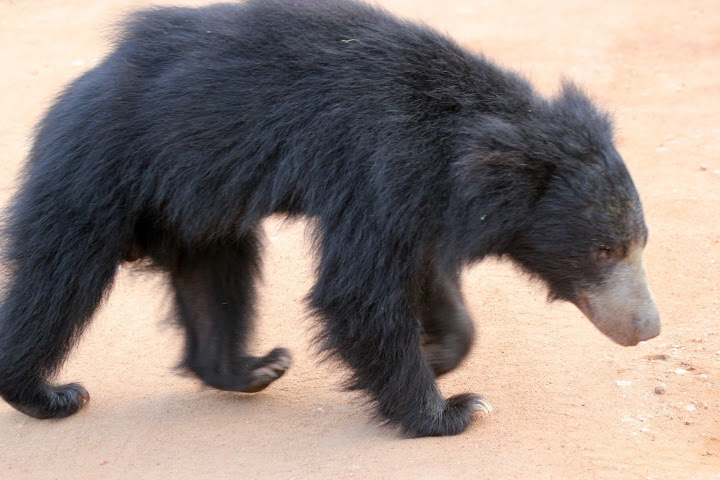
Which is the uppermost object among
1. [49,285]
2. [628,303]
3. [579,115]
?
[579,115]

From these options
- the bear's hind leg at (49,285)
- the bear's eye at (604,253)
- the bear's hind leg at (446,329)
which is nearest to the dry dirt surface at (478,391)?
the bear's hind leg at (446,329)

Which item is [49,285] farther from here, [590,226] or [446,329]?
[590,226]

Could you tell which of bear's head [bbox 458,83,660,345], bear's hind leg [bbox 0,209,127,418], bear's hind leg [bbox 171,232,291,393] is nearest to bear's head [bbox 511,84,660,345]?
bear's head [bbox 458,83,660,345]

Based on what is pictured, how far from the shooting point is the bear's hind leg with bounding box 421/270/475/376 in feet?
12.1

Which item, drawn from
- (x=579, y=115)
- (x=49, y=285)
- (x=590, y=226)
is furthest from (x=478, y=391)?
(x=49, y=285)

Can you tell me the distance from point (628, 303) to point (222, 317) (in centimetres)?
182

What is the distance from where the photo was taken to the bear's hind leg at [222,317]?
396 centimetres

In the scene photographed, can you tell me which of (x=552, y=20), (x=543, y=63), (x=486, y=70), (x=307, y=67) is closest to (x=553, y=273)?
(x=486, y=70)

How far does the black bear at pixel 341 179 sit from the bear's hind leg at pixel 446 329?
0.04 m

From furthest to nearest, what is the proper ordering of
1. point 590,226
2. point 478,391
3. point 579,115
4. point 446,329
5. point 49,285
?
point 478,391 < point 446,329 < point 49,285 < point 579,115 < point 590,226

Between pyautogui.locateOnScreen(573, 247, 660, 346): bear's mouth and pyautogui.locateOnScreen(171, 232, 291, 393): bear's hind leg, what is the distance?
1.52 metres

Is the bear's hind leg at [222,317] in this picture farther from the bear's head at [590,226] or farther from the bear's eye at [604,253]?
the bear's eye at [604,253]

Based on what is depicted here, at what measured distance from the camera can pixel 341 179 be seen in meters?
3.28

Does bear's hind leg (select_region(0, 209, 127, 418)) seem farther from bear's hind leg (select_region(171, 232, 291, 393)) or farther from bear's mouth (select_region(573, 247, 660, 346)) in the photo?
bear's mouth (select_region(573, 247, 660, 346))
